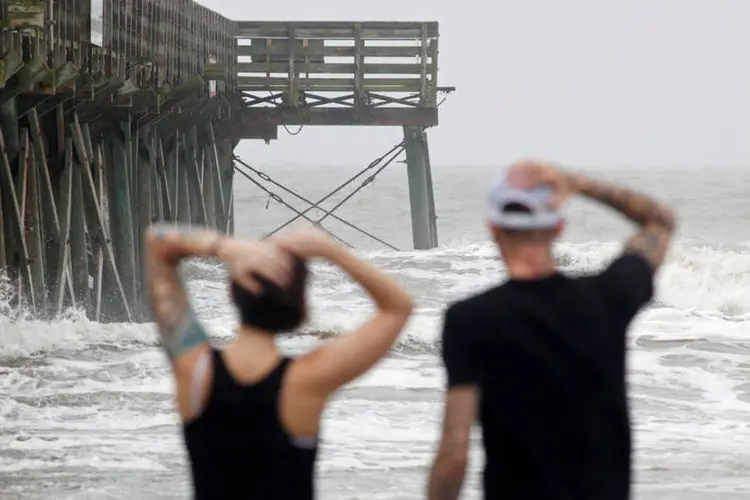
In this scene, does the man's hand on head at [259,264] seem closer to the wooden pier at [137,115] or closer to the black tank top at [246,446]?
the black tank top at [246,446]

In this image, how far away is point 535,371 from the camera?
3.62 meters

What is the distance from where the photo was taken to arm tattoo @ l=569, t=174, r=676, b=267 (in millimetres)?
3947

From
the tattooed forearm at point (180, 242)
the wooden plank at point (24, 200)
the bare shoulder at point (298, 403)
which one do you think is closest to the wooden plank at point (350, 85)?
the wooden plank at point (24, 200)

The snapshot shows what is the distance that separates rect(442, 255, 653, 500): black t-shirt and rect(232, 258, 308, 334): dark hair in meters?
0.32

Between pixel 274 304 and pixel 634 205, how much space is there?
921 mm

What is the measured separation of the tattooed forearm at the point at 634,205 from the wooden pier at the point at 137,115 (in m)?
11.0

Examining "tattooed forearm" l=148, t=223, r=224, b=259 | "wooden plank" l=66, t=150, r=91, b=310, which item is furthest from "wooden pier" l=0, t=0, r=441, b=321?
"tattooed forearm" l=148, t=223, r=224, b=259

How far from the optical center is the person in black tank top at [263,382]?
348cm

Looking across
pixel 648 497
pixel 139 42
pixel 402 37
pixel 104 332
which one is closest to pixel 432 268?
pixel 402 37

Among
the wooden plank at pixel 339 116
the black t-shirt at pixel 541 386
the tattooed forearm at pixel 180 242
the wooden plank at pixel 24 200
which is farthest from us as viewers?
the wooden plank at pixel 339 116

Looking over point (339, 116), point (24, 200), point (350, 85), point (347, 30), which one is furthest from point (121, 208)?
point (347, 30)

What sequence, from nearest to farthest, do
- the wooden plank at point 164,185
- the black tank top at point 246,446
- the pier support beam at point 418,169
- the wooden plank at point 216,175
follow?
1. the black tank top at point 246,446
2. the wooden plank at point 164,185
3. the wooden plank at point 216,175
4. the pier support beam at point 418,169

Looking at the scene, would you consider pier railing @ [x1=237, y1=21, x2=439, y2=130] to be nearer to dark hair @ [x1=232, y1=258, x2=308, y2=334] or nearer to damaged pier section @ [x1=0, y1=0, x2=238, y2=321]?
damaged pier section @ [x1=0, y1=0, x2=238, y2=321]

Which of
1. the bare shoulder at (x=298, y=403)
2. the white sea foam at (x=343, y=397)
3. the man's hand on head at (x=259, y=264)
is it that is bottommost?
the white sea foam at (x=343, y=397)
